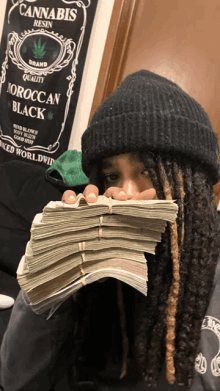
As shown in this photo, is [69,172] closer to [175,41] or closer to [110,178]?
[110,178]

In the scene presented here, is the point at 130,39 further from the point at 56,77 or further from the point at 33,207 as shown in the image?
the point at 33,207

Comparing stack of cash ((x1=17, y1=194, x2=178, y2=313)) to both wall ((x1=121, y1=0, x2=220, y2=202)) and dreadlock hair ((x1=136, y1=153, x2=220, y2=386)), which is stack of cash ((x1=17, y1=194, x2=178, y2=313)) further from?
wall ((x1=121, y1=0, x2=220, y2=202))

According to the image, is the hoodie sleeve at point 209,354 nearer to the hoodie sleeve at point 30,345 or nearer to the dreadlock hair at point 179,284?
the dreadlock hair at point 179,284

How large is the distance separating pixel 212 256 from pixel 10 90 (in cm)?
201

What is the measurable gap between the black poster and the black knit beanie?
1.25 m

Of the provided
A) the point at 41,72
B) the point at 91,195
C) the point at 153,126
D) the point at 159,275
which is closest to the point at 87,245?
the point at 91,195

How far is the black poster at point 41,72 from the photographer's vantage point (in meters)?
1.81

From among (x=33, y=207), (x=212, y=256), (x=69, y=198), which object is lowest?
(x=33, y=207)

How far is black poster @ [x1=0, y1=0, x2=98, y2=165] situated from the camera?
1807mm

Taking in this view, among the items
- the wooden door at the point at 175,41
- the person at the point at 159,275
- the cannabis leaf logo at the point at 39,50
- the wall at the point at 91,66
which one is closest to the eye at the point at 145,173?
the person at the point at 159,275

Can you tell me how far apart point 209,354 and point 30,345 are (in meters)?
0.44

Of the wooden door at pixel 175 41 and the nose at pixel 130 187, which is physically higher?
the wooden door at pixel 175 41

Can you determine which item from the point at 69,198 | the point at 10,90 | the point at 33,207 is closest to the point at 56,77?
the point at 10,90

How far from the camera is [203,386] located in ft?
2.07
